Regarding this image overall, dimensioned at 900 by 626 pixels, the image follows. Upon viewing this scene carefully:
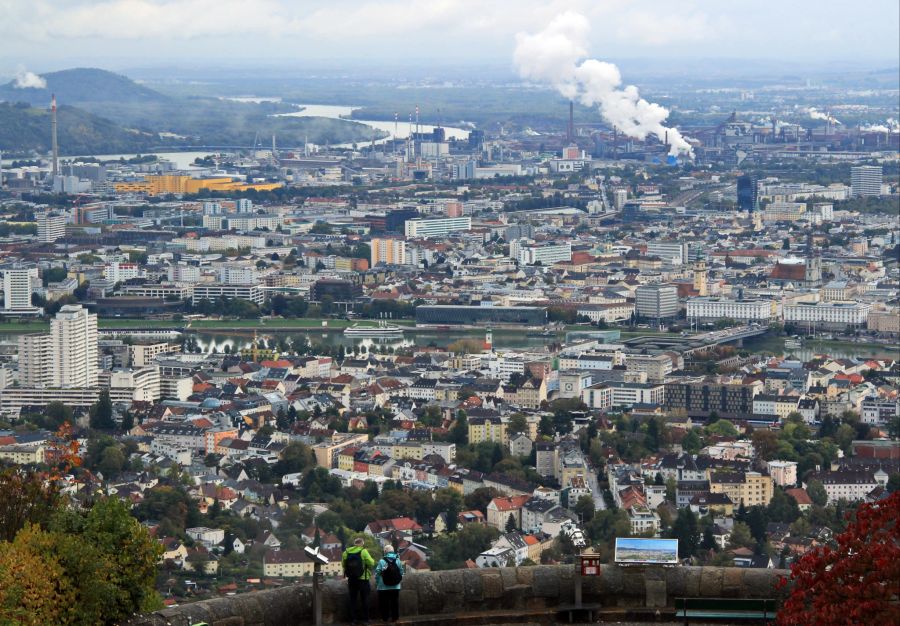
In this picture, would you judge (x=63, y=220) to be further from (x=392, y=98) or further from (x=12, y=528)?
(x=392, y=98)

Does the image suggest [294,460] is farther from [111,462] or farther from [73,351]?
[73,351]

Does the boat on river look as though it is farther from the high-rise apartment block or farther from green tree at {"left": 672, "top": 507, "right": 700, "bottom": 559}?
green tree at {"left": 672, "top": 507, "right": 700, "bottom": 559}

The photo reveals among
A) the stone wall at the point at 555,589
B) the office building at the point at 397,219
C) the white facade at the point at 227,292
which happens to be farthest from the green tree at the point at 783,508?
the office building at the point at 397,219

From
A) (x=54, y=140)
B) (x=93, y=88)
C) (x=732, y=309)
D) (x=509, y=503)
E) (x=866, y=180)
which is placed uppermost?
(x=93, y=88)

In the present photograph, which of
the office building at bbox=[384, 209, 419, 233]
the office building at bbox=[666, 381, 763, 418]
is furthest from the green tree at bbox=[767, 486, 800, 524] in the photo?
the office building at bbox=[384, 209, 419, 233]

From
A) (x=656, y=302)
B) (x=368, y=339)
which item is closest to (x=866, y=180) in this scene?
(x=656, y=302)

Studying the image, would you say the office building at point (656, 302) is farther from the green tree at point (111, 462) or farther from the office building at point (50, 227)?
the green tree at point (111, 462)
